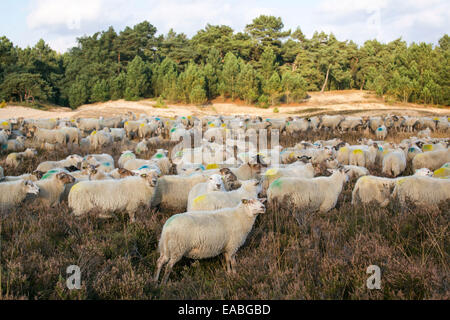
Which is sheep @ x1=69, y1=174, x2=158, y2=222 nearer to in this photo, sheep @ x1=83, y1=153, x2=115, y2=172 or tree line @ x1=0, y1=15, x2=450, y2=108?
sheep @ x1=83, y1=153, x2=115, y2=172

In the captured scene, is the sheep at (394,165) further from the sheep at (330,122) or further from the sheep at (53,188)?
the sheep at (330,122)

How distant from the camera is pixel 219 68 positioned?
51000mm

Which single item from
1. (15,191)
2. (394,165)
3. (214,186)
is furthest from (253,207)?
(394,165)

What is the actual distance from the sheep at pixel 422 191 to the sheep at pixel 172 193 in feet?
13.2

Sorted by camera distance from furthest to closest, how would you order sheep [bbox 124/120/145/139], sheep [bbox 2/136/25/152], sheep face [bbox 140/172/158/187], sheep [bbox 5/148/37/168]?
sheep [bbox 124/120/145/139] < sheep [bbox 2/136/25/152] < sheep [bbox 5/148/37/168] < sheep face [bbox 140/172/158/187]

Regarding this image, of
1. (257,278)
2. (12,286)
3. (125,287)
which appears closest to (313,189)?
(257,278)

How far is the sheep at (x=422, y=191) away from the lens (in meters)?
6.43

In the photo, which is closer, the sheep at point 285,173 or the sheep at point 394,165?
the sheep at point 285,173

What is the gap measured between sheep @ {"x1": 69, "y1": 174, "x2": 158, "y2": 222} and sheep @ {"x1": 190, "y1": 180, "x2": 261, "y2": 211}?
1.22 meters

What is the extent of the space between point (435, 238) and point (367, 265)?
4.76 feet

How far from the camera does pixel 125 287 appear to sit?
381 cm

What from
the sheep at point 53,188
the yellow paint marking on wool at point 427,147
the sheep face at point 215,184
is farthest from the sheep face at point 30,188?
the yellow paint marking on wool at point 427,147

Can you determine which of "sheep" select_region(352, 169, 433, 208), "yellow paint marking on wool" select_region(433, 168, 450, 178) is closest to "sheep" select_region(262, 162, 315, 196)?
"sheep" select_region(352, 169, 433, 208)

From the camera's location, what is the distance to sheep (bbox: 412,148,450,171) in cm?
1039
